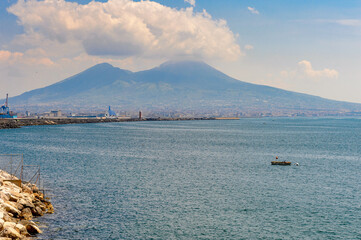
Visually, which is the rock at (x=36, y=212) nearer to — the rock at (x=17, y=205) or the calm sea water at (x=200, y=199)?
the calm sea water at (x=200, y=199)

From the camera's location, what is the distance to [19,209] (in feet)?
87.0

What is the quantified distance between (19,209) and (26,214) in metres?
0.83

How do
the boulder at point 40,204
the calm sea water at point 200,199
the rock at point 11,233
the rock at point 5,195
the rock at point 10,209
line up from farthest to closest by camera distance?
1. the boulder at point 40,204
2. the rock at point 5,195
3. the calm sea water at point 200,199
4. the rock at point 10,209
5. the rock at point 11,233

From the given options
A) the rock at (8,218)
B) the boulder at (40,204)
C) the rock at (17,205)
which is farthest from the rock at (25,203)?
the rock at (8,218)

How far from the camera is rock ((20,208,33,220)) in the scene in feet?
84.9

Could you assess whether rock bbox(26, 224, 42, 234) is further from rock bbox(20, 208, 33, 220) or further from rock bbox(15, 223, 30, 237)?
rock bbox(20, 208, 33, 220)

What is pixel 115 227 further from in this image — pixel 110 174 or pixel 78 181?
pixel 110 174

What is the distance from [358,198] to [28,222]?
26826 millimetres

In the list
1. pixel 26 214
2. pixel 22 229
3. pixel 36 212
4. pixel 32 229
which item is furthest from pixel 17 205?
pixel 22 229

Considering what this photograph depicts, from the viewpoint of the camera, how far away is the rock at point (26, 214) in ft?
84.9

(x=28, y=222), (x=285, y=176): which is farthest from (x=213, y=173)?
(x=28, y=222)

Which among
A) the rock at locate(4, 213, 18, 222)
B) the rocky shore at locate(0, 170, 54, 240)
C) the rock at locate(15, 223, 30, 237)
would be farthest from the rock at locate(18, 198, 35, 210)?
the rock at locate(15, 223, 30, 237)

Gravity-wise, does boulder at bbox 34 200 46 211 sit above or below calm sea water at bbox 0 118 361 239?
above

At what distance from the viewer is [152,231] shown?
980 inches
